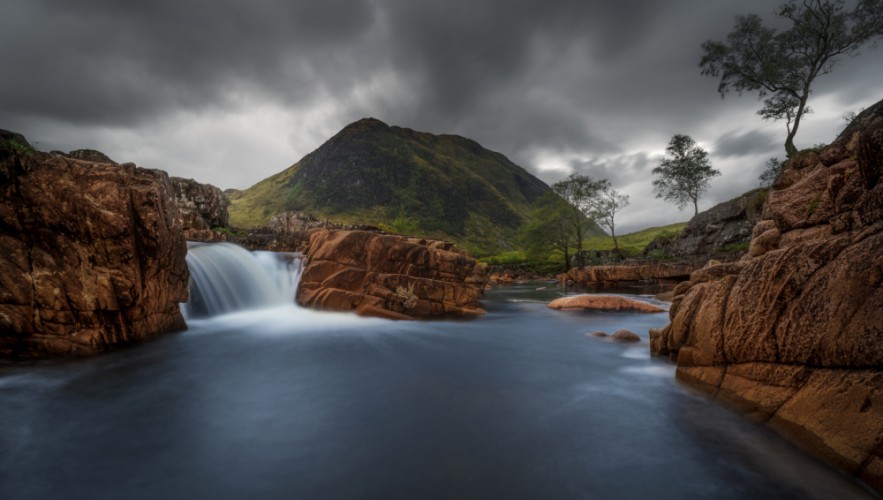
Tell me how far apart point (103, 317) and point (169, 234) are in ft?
13.0

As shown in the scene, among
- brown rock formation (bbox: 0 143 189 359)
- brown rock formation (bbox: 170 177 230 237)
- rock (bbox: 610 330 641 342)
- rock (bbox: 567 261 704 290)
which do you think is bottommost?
rock (bbox: 610 330 641 342)

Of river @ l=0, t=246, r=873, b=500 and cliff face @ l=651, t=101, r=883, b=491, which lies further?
river @ l=0, t=246, r=873, b=500

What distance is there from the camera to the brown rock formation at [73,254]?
1041cm

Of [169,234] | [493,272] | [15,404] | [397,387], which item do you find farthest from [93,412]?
[493,272]

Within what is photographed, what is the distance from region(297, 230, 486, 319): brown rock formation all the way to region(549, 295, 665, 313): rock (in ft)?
21.8

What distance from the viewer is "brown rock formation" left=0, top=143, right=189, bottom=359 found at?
10.4 meters

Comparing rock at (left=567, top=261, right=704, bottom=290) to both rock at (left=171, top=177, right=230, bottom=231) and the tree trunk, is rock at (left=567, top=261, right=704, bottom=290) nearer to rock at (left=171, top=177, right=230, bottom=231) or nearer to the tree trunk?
the tree trunk

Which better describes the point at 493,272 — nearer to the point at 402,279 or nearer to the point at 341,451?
the point at 402,279

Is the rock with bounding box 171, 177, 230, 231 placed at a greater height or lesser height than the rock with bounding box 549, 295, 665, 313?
greater

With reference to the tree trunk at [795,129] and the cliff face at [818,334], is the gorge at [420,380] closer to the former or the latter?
the cliff face at [818,334]

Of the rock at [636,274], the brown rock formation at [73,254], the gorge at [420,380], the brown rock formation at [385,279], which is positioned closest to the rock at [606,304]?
the brown rock formation at [385,279]

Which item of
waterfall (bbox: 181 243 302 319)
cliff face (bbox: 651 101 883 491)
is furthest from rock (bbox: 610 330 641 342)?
waterfall (bbox: 181 243 302 319)

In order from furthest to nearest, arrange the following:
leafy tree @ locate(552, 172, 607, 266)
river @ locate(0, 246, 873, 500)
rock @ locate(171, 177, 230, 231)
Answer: leafy tree @ locate(552, 172, 607, 266), rock @ locate(171, 177, 230, 231), river @ locate(0, 246, 873, 500)

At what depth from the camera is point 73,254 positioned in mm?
11266
